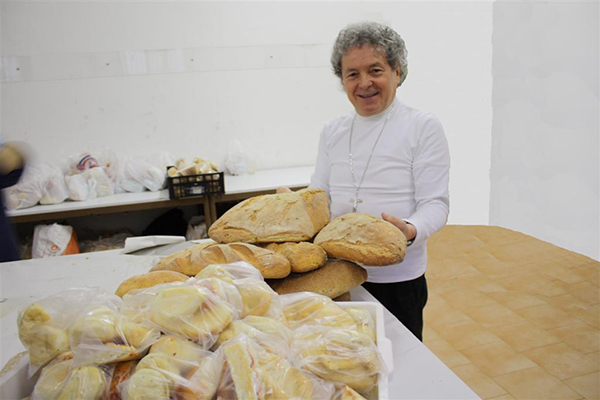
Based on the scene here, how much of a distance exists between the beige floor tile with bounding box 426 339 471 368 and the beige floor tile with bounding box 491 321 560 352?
0.34 m

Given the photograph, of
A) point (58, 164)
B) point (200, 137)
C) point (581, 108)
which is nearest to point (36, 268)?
point (58, 164)

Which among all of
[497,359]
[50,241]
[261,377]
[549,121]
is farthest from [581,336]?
[50,241]

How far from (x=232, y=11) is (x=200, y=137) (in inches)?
42.7

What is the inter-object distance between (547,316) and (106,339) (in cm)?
296

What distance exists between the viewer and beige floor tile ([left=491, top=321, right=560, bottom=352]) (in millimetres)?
2570

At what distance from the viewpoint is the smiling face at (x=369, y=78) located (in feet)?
4.79

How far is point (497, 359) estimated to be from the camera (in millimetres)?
2438

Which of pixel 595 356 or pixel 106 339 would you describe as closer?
pixel 106 339

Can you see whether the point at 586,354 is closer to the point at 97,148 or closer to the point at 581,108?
the point at 581,108

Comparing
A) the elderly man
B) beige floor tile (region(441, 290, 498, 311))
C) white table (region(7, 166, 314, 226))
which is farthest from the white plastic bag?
the elderly man

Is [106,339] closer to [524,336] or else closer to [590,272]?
[524,336]

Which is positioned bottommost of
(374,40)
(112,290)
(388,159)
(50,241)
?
(50,241)

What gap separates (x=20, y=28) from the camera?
3.31 metres

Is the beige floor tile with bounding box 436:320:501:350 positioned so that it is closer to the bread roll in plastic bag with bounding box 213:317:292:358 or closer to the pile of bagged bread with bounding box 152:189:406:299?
the pile of bagged bread with bounding box 152:189:406:299
